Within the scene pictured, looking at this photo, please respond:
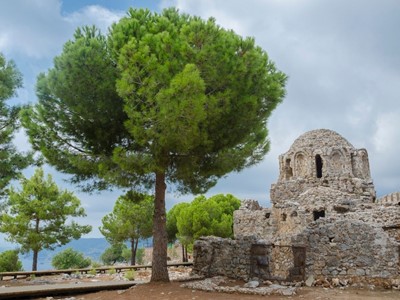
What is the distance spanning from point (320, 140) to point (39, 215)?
70.5 feet

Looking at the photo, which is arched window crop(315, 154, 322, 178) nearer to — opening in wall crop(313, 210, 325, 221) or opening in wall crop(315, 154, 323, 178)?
opening in wall crop(315, 154, 323, 178)

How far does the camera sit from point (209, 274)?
14766mm

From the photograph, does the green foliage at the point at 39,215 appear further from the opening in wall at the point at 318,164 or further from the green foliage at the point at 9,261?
the opening in wall at the point at 318,164

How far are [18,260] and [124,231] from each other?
9.89 m

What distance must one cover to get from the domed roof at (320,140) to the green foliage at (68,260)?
20.5 m

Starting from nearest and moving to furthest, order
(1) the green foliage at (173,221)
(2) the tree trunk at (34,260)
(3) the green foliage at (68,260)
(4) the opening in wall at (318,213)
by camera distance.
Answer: (4) the opening in wall at (318,213) → (2) the tree trunk at (34,260) → (3) the green foliage at (68,260) → (1) the green foliage at (173,221)

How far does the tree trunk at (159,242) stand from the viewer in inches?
495

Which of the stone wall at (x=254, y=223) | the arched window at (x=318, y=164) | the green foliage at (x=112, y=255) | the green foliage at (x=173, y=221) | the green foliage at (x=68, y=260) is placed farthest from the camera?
the green foliage at (x=112, y=255)

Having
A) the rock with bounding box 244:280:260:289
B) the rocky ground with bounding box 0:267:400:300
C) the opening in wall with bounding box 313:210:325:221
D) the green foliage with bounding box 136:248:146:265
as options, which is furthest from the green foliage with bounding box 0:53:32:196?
the green foliage with bounding box 136:248:146:265

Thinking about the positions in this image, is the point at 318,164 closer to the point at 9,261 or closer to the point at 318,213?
the point at 318,213

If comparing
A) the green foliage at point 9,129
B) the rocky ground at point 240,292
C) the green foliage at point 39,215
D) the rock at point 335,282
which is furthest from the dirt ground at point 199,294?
the green foliage at point 39,215

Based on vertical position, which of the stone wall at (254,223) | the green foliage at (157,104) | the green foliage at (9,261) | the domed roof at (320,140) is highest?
the domed roof at (320,140)

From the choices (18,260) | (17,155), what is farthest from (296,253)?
(18,260)

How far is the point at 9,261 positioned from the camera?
25.7 m
